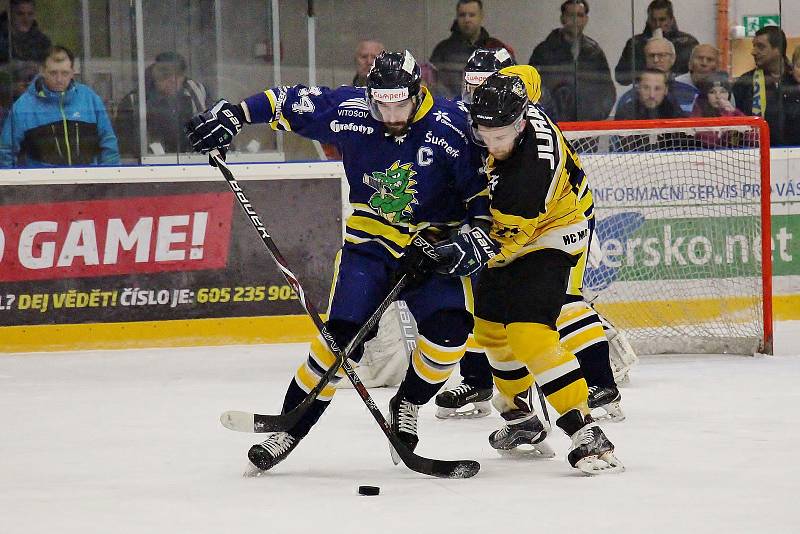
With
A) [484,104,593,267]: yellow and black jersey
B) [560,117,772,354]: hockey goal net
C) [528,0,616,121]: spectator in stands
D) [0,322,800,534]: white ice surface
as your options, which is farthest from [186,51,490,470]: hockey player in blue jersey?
[528,0,616,121]: spectator in stands

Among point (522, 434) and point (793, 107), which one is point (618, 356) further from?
point (793, 107)

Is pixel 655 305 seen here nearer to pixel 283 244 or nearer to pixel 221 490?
pixel 283 244

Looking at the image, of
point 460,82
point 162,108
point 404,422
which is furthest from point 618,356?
point 162,108

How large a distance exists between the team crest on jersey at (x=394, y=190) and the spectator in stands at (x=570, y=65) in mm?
3245

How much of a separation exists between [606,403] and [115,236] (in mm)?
2659

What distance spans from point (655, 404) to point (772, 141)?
265 cm

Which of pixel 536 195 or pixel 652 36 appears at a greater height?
pixel 652 36

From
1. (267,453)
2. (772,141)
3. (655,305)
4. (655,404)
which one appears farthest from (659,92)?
(267,453)

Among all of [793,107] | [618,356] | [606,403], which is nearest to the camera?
[606,403]

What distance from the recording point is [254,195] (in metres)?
6.01

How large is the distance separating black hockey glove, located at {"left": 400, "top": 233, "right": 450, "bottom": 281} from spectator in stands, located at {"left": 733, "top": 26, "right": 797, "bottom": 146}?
3.83 meters

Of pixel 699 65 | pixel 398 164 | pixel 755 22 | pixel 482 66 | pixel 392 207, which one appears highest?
pixel 755 22

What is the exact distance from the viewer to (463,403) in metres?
4.35

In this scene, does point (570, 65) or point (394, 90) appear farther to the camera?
point (570, 65)
